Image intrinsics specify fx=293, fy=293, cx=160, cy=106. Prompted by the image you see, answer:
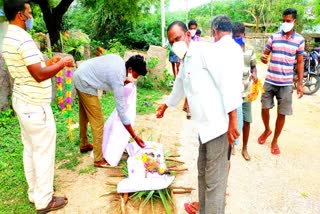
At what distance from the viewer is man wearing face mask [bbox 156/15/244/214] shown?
206 centimetres

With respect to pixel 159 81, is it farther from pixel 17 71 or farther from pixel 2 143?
pixel 17 71

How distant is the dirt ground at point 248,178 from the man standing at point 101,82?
0.47 meters

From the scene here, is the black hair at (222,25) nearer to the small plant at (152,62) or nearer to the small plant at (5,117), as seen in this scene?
the small plant at (5,117)

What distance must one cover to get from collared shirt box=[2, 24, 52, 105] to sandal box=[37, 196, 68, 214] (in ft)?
3.25

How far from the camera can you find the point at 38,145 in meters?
2.62

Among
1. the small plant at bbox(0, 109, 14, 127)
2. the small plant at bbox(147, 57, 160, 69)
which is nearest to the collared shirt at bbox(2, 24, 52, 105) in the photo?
the small plant at bbox(0, 109, 14, 127)

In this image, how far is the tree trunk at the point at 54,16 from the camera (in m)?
6.68

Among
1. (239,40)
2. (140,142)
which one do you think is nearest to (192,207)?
(140,142)

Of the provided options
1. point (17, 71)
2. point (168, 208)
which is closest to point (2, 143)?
point (17, 71)

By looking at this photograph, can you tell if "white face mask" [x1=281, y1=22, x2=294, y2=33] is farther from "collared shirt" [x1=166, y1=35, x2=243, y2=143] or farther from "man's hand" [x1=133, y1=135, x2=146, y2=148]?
"man's hand" [x1=133, y1=135, x2=146, y2=148]

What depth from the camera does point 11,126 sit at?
4.63 metres

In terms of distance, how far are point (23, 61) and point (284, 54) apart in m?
3.06

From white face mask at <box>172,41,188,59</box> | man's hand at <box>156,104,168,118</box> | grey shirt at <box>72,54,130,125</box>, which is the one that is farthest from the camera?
grey shirt at <box>72,54,130,125</box>

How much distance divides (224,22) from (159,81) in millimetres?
5324
